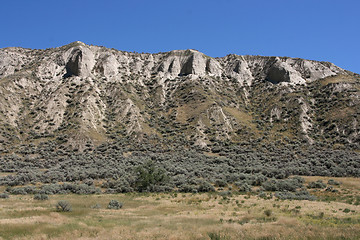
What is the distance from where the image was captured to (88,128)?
222ft

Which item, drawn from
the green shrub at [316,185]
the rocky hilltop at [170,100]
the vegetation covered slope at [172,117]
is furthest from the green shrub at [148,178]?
the rocky hilltop at [170,100]

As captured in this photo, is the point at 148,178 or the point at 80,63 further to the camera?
the point at 80,63

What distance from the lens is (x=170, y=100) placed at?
89562 millimetres

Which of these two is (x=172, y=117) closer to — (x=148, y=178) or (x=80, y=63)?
(x=80, y=63)

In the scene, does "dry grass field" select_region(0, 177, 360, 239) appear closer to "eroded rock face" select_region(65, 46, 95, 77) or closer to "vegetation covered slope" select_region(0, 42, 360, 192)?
"vegetation covered slope" select_region(0, 42, 360, 192)

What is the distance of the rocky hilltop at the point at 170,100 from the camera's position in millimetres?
68000

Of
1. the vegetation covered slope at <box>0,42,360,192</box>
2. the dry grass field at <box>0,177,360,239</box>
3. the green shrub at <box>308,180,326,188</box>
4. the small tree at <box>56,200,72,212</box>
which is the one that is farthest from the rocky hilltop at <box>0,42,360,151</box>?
the dry grass field at <box>0,177,360,239</box>

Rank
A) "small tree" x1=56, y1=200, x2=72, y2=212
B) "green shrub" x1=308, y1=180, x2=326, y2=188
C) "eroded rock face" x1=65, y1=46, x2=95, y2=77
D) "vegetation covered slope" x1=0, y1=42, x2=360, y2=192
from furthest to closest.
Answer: "eroded rock face" x1=65, y1=46, x2=95, y2=77 → "vegetation covered slope" x1=0, y1=42, x2=360, y2=192 → "green shrub" x1=308, y1=180, x2=326, y2=188 → "small tree" x1=56, y1=200, x2=72, y2=212

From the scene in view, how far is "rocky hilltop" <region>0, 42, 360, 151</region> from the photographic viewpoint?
223 feet

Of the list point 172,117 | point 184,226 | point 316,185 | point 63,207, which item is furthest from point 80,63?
point 184,226

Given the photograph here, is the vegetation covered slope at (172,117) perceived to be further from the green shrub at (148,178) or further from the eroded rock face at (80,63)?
the green shrub at (148,178)

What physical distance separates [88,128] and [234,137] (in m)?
38.5

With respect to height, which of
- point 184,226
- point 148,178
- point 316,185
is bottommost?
point 316,185

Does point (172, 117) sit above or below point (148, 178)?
above
